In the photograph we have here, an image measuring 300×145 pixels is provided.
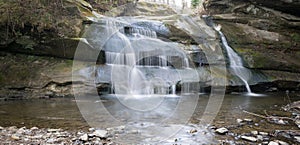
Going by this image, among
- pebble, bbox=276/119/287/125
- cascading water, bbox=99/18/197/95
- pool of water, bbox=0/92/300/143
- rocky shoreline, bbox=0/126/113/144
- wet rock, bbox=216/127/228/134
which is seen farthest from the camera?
cascading water, bbox=99/18/197/95

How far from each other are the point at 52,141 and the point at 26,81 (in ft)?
16.8

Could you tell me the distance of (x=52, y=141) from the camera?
403 cm

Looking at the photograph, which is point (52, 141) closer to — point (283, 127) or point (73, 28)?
point (283, 127)

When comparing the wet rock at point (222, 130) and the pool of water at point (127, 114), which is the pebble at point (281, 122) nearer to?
the pool of water at point (127, 114)

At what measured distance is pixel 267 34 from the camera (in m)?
11.3

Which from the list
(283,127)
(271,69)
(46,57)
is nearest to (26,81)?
(46,57)

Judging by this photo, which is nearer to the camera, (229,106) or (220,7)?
(229,106)

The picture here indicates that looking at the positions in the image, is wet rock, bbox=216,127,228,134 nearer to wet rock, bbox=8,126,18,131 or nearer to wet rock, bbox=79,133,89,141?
wet rock, bbox=79,133,89,141

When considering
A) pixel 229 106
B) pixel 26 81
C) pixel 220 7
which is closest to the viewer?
pixel 229 106

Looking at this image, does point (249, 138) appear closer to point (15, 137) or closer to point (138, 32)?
point (15, 137)

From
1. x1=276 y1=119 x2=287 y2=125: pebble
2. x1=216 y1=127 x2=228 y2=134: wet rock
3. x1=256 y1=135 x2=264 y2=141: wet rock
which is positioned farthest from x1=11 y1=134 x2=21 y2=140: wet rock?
x1=276 y1=119 x2=287 y2=125: pebble

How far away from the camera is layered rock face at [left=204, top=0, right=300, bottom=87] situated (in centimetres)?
1066

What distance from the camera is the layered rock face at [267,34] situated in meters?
10.7

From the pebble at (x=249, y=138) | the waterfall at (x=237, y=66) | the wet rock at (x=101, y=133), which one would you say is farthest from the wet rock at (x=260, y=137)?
the waterfall at (x=237, y=66)
